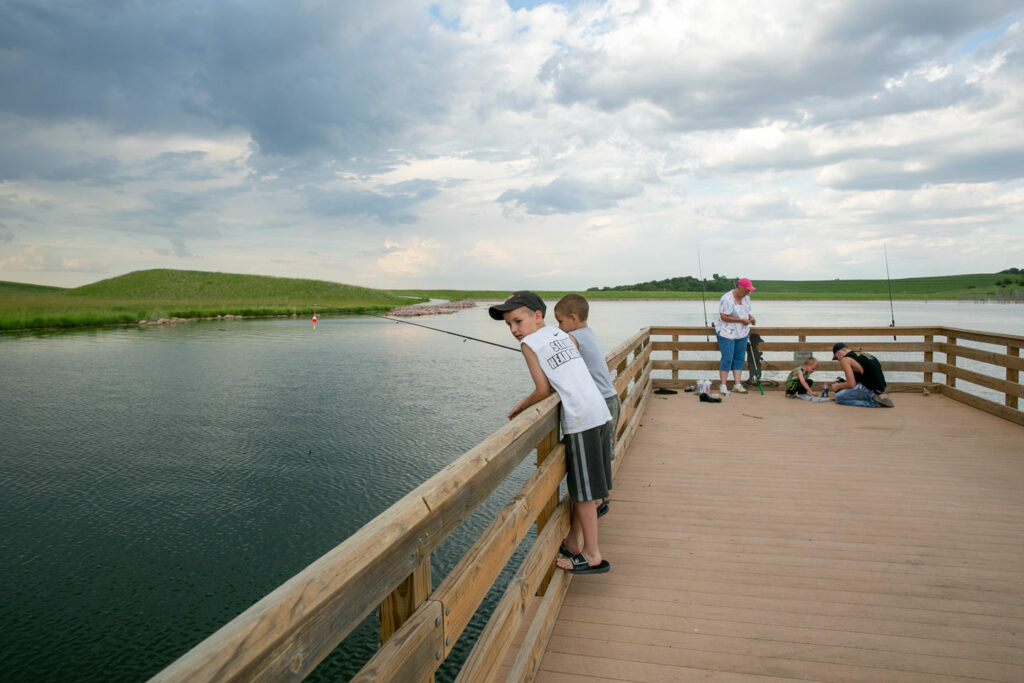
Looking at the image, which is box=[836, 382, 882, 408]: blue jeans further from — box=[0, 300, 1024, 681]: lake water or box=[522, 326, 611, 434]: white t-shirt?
box=[522, 326, 611, 434]: white t-shirt

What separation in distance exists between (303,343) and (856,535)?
23.9 m

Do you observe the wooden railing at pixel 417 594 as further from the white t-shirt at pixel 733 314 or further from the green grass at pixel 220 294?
the green grass at pixel 220 294

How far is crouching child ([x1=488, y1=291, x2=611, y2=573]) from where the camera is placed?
288 cm

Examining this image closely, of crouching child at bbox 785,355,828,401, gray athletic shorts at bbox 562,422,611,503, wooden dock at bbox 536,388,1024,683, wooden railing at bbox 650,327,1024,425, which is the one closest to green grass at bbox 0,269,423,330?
wooden railing at bbox 650,327,1024,425

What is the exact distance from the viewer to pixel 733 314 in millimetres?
8602

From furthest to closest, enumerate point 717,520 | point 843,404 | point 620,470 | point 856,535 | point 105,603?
point 843,404
point 620,470
point 105,603
point 717,520
point 856,535

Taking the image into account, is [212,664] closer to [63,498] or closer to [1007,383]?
[63,498]

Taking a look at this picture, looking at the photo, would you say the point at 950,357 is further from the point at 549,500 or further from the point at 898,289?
the point at 898,289

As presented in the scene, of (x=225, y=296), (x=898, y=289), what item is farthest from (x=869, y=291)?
(x=225, y=296)

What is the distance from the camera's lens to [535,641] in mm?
2465

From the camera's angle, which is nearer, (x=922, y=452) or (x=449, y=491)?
(x=449, y=491)

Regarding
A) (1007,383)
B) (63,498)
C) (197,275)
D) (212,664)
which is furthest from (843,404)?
(197,275)

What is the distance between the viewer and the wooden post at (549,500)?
2.94 metres

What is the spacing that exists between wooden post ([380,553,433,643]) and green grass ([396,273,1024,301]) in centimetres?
10845
